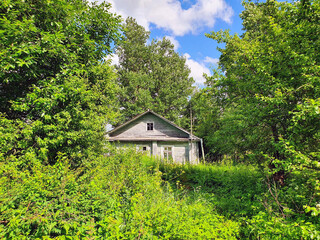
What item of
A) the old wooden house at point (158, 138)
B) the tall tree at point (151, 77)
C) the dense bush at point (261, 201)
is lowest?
the dense bush at point (261, 201)

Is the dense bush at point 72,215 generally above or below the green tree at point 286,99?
below

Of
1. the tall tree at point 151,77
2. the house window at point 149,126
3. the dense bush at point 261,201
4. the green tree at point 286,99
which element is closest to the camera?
the dense bush at point 261,201

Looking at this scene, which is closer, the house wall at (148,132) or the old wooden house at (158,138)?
the old wooden house at (158,138)

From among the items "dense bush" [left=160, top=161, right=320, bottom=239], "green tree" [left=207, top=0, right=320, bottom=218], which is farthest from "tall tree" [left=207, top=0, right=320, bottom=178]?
"dense bush" [left=160, top=161, right=320, bottom=239]

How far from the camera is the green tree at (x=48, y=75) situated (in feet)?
12.7

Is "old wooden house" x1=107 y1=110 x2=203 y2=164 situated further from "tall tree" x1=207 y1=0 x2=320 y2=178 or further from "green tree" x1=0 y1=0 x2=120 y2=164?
"tall tree" x1=207 y1=0 x2=320 y2=178

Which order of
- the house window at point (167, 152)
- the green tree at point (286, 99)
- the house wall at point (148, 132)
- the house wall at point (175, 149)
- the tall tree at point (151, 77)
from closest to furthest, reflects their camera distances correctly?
the green tree at point (286, 99) → the house wall at point (175, 149) → the house window at point (167, 152) → the house wall at point (148, 132) → the tall tree at point (151, 77)

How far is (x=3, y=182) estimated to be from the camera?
8.52 ft

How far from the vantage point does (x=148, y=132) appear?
55.8 ft

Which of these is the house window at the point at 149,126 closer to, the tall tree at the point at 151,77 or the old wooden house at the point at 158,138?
the old wooden house at the point at 158,138

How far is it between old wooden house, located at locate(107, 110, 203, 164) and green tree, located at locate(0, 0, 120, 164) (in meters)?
10.4

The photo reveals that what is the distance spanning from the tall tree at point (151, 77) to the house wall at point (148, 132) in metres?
8.03

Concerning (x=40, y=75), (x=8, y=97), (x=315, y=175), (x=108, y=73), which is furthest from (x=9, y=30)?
(x=315, y=175)

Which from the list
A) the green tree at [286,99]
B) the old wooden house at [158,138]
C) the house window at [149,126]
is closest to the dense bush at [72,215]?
the green tree at [286,99]
